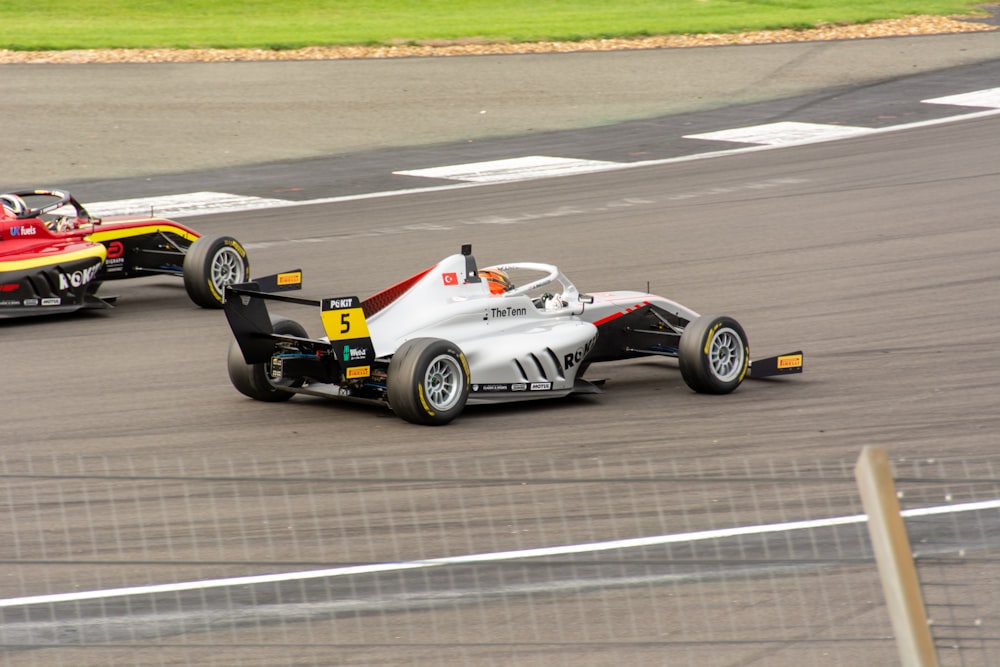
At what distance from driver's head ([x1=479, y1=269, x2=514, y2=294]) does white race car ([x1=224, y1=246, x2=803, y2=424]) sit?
0.01m

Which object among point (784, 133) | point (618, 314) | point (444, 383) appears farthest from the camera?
point (784, 133)

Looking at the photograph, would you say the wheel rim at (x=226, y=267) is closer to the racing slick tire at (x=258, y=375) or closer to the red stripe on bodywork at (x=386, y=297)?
the racing slick tire at (x=258, y=375)

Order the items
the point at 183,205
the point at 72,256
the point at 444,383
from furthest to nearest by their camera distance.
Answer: the point at 183,205 → the point at 72,256 → the point at 444,383

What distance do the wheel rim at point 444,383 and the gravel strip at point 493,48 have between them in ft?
70.6

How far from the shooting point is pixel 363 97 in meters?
27.1

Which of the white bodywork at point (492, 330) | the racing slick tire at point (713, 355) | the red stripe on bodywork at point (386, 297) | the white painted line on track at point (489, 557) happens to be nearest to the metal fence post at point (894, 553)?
the white painted line on track at point (489, 557)

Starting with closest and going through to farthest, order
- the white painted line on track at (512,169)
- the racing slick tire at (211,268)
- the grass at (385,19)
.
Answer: the racing slick tire at (211,268) < the white painted line on track at (512,169) < the grass at (385,19)

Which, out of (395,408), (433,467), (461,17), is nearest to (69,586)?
(433,467)

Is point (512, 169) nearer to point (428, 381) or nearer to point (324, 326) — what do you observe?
point (324, 326)

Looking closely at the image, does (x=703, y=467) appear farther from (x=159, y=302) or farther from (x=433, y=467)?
(x=159, y=302)

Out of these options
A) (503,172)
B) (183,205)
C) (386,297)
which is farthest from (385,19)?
(386,297)

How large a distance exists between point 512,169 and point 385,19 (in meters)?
15.3

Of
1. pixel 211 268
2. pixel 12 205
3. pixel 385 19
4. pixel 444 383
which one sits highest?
pixel 385 19

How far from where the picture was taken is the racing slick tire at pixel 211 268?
13461 mm
